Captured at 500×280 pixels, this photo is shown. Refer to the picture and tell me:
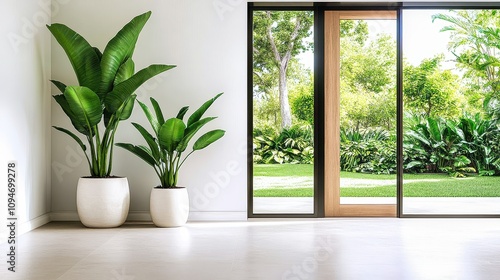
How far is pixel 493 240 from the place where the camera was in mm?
4793

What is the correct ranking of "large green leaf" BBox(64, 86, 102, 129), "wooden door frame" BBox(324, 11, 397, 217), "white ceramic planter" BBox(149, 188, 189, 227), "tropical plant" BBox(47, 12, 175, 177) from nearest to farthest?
"large green leaf" BBox(64, 86, 102, 129) < "tropical plant" BBox(47, 12, 175, 177) < "white ceramic planter" BBox(149, 188, 189, 227) < "wooden door frame" BBox(324, 11, 397, 217)

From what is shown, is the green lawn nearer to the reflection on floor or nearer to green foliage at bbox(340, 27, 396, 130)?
the reflection on floor

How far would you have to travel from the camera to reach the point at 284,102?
611 cm

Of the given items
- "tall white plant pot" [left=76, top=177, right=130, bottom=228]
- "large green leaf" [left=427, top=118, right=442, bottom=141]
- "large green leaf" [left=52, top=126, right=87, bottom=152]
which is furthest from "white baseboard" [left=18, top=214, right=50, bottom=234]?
"large green leaf" [left=427, top=118, right=442, bottom=141]

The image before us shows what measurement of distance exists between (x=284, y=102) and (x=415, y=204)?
216cm

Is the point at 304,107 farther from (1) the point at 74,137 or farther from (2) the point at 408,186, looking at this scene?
(1) the point at 74,137

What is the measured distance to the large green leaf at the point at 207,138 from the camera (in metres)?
5.46

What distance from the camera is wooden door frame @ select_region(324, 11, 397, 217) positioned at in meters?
6.09

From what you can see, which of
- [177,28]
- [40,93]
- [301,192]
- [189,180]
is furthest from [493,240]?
[40,93]

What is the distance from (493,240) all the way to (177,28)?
10.9 ft

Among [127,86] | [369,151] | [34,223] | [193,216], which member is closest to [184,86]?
[127,86]

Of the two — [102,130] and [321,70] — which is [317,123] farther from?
[102,130]

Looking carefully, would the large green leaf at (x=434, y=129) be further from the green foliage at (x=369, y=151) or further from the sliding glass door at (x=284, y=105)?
the sliding glass door at (x=284, y=105)

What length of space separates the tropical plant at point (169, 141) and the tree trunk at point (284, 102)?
0.80m
